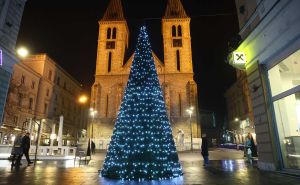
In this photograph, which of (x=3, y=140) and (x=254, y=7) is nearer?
(x=254, y=7)

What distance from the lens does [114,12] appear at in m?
45.9

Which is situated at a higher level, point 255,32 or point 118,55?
point 118,55

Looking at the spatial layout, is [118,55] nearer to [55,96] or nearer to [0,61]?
[55,96]

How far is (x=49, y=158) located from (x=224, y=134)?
44.1 meters

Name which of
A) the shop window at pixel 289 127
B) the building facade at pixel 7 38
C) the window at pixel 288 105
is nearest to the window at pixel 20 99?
the building facade at pixel 7 38

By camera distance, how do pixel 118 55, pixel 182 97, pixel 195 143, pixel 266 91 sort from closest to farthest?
pixel 266 91
pixel 195 143
pixel 182 97
pixel 118 55

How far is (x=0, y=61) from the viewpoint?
9.91 metres

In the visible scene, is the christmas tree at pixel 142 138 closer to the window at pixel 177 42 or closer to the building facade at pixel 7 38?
the building facade at pixel 7 38

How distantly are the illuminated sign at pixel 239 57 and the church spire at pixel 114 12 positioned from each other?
3774cm

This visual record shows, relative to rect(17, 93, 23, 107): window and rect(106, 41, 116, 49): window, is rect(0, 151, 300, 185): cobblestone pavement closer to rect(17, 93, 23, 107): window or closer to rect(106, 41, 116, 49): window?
rect(17, 93, 23, 107): window

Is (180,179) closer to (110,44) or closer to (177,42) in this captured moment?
(177,42)

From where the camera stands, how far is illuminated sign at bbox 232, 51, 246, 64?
10282 mm

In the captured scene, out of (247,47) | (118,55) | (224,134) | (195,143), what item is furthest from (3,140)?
(224,134)

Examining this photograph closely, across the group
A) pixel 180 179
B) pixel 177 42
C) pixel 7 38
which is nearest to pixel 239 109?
pixel 177 42
